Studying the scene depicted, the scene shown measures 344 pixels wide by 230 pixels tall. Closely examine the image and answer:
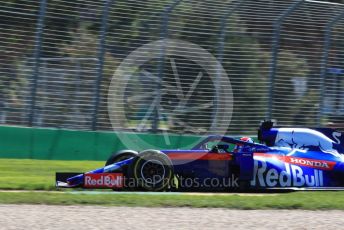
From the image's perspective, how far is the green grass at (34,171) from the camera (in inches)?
380

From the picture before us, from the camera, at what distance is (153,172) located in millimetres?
9445

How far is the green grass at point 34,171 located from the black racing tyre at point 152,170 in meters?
1.24

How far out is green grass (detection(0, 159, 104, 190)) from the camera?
380 inches

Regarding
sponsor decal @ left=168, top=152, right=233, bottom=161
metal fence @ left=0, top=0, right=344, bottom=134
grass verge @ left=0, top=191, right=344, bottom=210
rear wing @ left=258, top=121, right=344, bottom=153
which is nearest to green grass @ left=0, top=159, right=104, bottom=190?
metal fence @ left=0, top=0, right=344, bottom=134

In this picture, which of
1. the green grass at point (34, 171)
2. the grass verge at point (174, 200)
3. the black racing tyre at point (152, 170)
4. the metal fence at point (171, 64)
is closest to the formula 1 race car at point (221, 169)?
the black racing tyre at point (152, 170)

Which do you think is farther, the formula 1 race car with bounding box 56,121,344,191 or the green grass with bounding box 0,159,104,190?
the green grass with bounding box 0,159,104,190

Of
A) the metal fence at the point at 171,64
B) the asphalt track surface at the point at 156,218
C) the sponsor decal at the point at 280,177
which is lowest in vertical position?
the asphalt track surface at the point at 156,218

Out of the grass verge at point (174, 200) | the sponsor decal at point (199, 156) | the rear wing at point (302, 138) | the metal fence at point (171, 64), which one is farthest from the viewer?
the metal fence at point (171, 64)

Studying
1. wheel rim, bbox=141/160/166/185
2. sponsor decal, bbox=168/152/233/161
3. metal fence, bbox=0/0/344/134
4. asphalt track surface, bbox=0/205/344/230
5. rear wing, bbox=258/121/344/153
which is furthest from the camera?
metal fence, bbox=0/0/344/134

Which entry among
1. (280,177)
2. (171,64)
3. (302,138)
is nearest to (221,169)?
(280,177)

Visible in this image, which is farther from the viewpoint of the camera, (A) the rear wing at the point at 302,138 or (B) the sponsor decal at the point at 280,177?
(A) the rear wing at the point at 302,138

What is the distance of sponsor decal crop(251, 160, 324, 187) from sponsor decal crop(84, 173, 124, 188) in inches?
77.3

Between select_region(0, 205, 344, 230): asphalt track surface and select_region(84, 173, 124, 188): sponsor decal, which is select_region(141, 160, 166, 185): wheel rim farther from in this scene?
select_region(0, 205, 344, 230): asphalt track surface

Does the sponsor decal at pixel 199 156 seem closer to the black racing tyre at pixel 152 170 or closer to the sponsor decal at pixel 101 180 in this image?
the black racing tyre at pixel 152 170
